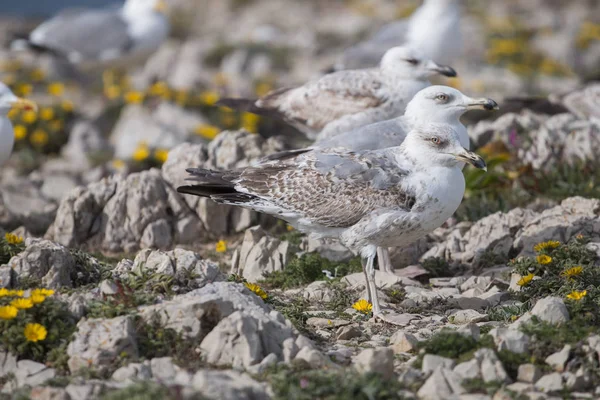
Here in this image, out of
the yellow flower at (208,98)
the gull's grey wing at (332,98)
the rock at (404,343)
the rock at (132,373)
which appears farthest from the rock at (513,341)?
the yellow flower at (208,98)

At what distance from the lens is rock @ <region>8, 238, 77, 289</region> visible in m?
6.08

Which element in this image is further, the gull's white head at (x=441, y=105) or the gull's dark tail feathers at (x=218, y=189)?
the gull's white head at (x=441, y=105)

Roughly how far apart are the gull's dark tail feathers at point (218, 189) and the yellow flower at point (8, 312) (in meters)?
2.10

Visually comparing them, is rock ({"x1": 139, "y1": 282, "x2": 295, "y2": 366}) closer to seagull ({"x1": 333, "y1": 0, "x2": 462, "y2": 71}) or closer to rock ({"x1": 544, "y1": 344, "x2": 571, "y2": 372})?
rock ({"x1": 544, "y1": 344, "x2": 571, "y2": 372})

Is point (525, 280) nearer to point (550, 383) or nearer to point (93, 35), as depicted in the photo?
point (550, 383)

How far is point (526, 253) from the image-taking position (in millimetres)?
7723

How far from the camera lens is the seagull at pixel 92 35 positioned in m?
16.4

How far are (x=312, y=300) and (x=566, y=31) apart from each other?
17.0m

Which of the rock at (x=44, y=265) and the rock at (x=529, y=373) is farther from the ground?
the rock at (x=44, y=265)

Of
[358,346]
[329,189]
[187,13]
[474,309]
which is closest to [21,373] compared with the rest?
[358,346]

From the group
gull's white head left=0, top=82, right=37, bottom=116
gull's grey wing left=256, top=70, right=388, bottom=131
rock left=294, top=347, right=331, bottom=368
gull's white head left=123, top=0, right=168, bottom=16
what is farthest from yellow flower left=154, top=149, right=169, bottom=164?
gull's white head left=123, top=0, right=168, bottom=16

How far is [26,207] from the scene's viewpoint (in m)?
10.3

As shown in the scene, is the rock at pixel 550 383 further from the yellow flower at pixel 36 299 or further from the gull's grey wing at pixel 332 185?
the yellow flower at pixel 36 299

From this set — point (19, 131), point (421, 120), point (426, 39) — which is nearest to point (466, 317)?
point (421, 120)
